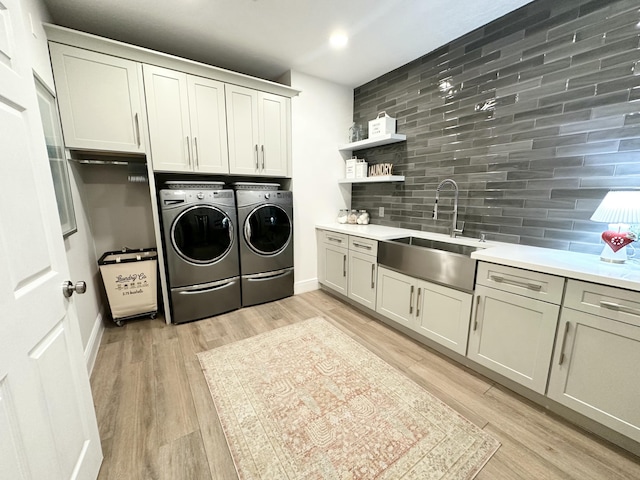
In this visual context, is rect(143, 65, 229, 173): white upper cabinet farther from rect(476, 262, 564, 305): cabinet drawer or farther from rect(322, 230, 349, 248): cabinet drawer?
rect(476, 262, 564, 305): cabinet drawer

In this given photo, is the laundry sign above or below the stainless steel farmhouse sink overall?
above

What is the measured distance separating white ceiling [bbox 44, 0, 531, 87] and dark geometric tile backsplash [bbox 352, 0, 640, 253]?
26 centimetres

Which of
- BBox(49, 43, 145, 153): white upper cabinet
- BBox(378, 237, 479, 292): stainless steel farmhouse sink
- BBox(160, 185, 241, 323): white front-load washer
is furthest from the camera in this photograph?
BBox(160, 185, 241, 323): white front-load washer

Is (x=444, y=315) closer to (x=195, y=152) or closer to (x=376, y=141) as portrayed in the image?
(x=376, y=141)

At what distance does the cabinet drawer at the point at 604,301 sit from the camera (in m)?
1.22

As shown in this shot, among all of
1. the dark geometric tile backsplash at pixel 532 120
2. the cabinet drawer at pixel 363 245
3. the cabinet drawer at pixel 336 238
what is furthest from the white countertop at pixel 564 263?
the cabinet drawer at pixel 336 238

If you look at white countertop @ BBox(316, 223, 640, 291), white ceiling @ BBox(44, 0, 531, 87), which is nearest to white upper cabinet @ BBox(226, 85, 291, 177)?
white ceiling @ BBox(44, 0, 531, 87)

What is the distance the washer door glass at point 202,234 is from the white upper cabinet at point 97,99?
712 millimetres

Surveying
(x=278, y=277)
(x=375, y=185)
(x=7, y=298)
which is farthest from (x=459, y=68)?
(x=7, y=298)

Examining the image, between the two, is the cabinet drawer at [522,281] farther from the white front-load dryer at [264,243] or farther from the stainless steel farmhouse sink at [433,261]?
the white front-load dryer at [264,243]

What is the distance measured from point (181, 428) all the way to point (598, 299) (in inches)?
92.3

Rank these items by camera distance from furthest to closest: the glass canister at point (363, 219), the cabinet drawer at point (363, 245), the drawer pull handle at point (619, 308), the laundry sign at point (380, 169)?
1. the glass canister at point (363, 219)
2. the laundry sign at point (380, 169)
3. the cabinet drawer at point (363, 245)
4. the drawer pull handle at point (619, 308)

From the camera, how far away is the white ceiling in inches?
76.3

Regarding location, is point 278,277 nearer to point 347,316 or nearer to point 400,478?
point 347,316
